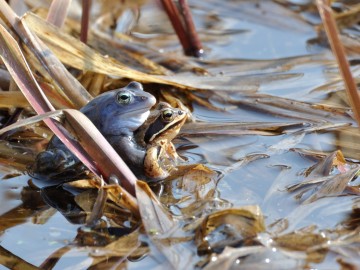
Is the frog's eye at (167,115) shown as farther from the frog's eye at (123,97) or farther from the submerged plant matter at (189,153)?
the frog's eye at (123,97)

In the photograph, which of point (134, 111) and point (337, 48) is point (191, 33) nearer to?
point (134, 111)

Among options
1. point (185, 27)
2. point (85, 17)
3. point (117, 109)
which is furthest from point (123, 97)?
point (185, 27)

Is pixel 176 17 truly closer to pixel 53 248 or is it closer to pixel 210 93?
pixel 210 93

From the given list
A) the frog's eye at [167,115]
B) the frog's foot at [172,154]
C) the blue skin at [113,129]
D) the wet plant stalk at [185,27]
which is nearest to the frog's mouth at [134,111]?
the blue skin at [113,129]

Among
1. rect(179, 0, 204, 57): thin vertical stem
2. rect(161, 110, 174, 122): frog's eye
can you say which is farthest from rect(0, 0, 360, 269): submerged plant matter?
rect(179, 0, 204, 57): thin vertical stem

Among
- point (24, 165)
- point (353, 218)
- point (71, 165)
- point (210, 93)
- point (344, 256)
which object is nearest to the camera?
point (344, 256)

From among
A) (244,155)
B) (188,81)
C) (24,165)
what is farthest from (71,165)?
(188,81)
